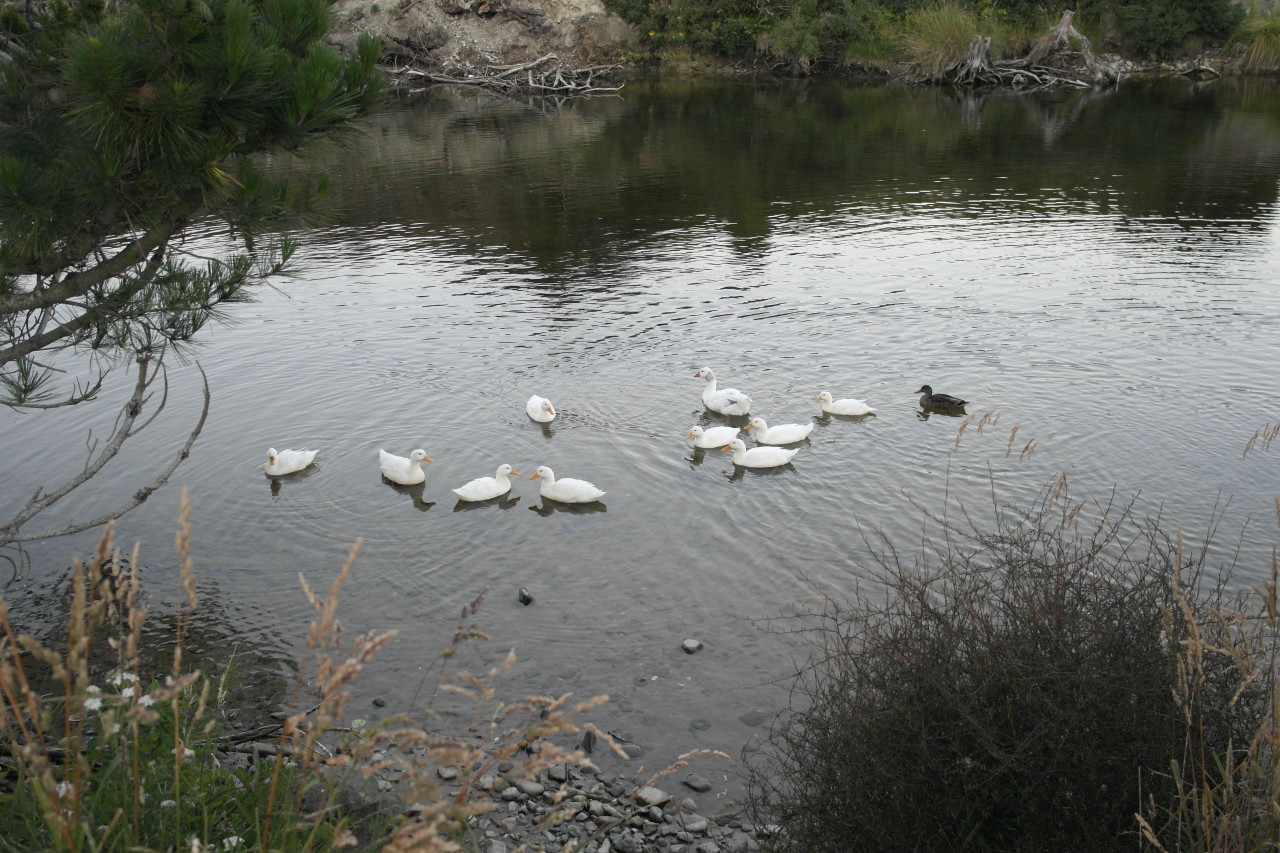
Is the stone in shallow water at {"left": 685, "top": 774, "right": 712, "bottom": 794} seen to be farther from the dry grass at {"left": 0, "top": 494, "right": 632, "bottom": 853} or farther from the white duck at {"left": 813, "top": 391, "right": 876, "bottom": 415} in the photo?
the white duck at {"left": 813, "top": 391, "right": 876, "bottom": 415}

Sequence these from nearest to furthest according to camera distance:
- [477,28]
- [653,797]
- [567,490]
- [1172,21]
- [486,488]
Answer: [653,797]
[567,490]
[486,488]
[1172,21]
[477,28]

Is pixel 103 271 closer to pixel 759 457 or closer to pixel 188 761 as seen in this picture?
pixel 188 761

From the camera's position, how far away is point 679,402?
536 inches

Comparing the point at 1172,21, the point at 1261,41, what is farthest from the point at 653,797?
the point at 1172,21

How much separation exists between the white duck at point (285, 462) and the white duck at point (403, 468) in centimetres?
97

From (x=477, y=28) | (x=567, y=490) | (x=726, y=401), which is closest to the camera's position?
(x=567, y=490)

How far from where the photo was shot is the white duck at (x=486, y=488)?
Answer: 1109 cm

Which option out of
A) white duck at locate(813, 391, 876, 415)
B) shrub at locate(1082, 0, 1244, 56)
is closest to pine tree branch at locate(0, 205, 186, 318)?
white duck at locate(813, 391, 876, 415)

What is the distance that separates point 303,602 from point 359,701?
1824 mm

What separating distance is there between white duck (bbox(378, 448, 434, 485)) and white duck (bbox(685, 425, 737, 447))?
3268 millimetres

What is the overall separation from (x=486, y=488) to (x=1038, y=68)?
1843 inches

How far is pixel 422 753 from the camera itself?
6801 mm

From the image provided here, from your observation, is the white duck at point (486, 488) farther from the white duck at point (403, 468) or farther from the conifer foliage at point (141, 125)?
the conifer foliage at point (141, 125)

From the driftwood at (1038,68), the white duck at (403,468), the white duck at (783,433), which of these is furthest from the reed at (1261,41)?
the white duck at (403,468)
